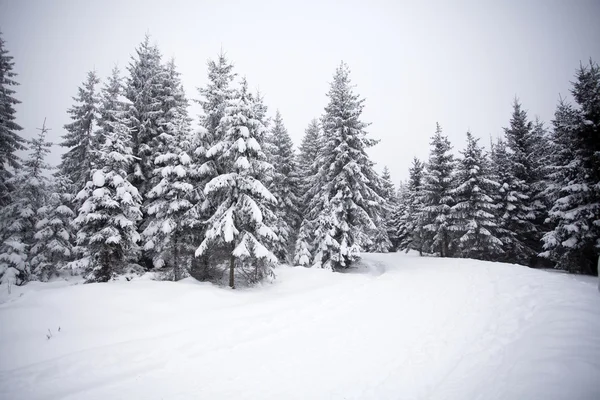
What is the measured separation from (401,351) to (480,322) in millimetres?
2910

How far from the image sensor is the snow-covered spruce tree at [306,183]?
2117 centimetres

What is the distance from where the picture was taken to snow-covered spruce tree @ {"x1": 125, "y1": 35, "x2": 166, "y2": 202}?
57.8ft

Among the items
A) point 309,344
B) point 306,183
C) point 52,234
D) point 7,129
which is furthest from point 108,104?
point 309,344

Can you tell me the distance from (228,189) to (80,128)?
55.0 feet

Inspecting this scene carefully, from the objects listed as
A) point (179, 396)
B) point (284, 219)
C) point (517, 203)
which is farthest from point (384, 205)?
point (179, 396)

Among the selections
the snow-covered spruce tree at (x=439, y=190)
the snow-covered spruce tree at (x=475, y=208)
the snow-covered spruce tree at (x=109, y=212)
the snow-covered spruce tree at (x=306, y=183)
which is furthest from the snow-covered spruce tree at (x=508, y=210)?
the snow-covered spruce tree at (x=109, y=212)

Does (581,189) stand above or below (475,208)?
above

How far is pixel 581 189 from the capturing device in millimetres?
15492

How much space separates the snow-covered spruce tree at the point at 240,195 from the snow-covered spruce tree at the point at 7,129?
17.2m

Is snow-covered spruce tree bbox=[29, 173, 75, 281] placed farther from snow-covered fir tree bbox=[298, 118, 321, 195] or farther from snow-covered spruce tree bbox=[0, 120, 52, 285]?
snow-covered fir tree bbox=[298, 118, 321, 195]

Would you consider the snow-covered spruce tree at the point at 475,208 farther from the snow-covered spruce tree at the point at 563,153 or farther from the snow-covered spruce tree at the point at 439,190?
the snow-covered spruce tree at the point at 563,153

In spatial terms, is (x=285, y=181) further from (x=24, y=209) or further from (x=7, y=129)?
(x=7, y=129)

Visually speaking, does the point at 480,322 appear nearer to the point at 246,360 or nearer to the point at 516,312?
the point at 516,312

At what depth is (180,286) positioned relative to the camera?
12148 millimetres
